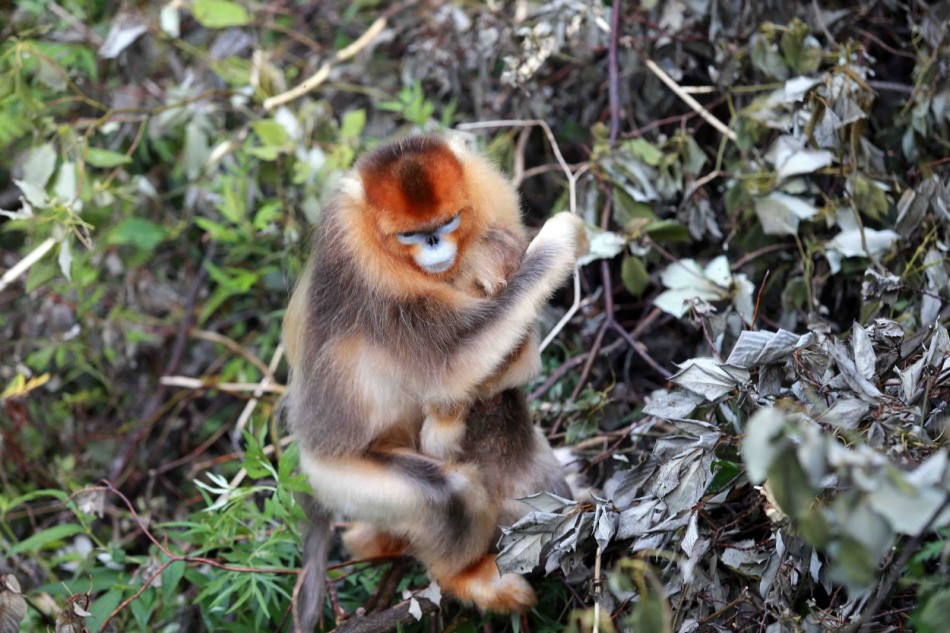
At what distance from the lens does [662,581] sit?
98.0 inches

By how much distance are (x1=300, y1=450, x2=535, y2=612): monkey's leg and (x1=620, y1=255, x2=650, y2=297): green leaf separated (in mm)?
1016

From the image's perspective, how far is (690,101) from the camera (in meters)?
3.59

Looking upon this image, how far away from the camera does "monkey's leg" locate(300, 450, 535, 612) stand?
2656mm

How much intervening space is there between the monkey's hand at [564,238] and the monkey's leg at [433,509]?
27.4 inches

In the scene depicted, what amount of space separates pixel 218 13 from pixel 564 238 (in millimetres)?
2518

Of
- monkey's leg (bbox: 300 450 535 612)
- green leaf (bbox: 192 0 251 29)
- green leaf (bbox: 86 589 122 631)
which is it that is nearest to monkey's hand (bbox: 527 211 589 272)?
monkey's leg (bbox: 300 450 535 612)

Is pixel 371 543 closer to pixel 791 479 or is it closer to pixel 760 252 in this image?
pixel 760 252

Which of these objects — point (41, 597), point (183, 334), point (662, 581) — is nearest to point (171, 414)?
point (183, 334)

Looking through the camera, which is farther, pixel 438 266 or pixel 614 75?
pixel 614 75

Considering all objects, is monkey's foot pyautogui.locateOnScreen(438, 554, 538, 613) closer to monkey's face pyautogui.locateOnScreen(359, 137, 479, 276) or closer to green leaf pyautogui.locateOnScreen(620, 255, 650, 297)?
monkey's face pyautogui.locateOnScreen(359, 137, 479, 276)

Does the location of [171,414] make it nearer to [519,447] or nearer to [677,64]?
[519,447]

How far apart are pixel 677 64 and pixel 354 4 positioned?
76.4 inches

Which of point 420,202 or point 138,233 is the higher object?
point 420,202

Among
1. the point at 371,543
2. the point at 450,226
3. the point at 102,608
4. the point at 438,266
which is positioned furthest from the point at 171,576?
the point at 450,226
